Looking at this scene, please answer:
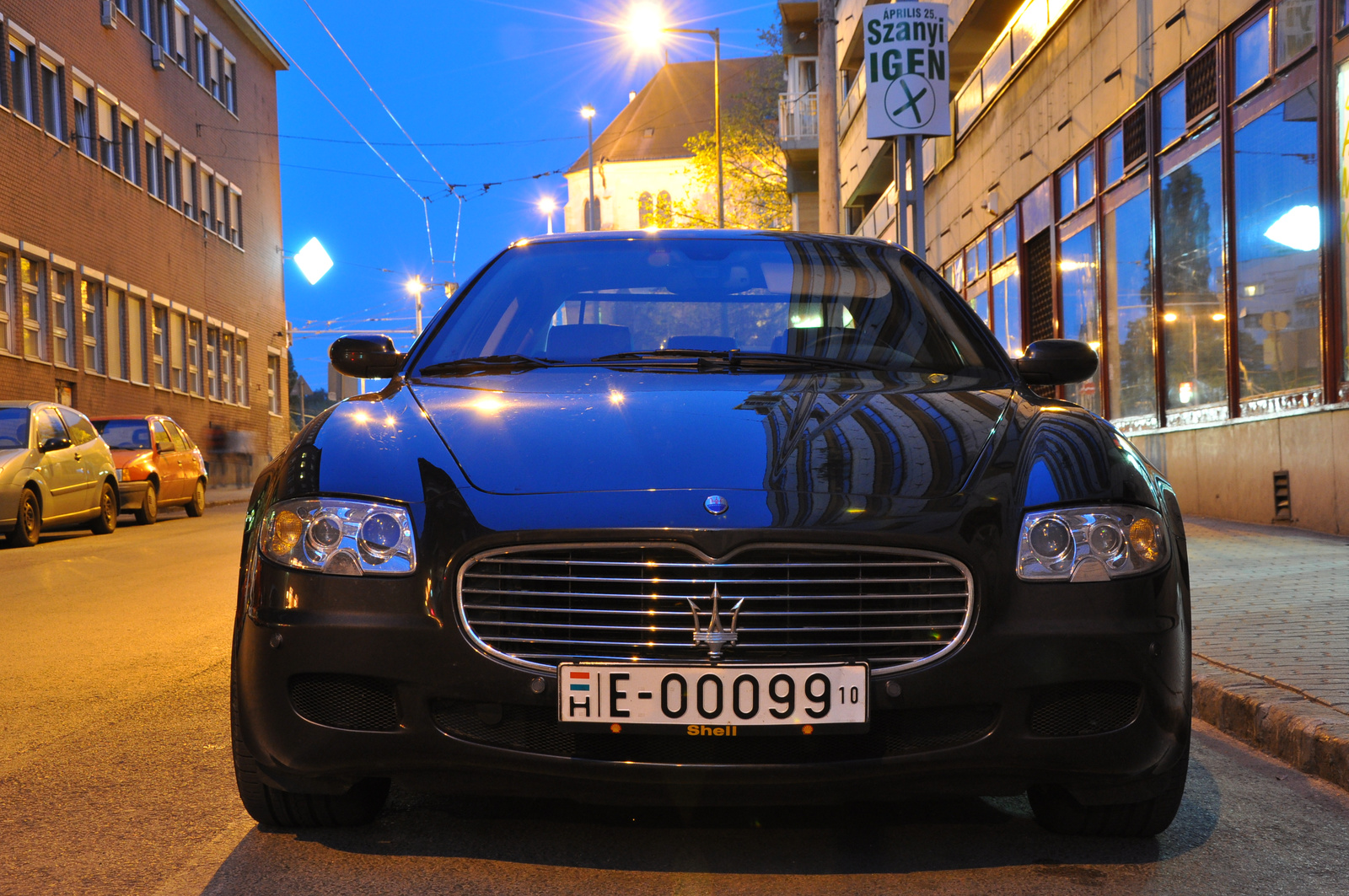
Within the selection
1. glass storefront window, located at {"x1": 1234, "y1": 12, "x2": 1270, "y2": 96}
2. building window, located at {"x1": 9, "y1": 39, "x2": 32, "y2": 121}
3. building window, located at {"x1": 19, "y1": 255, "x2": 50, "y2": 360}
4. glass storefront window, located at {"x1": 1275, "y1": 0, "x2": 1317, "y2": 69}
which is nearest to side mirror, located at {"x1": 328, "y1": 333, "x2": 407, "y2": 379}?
glass storefront window, located at {"x1": 1275, "y1": 0, "x2": 1317, "y2": 69}

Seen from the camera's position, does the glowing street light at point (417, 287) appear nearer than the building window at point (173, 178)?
No

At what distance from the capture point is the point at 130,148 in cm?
3291

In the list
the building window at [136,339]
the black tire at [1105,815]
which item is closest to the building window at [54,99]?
the building window at [136,339]

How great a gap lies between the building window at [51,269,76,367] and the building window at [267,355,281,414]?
54.6 feet

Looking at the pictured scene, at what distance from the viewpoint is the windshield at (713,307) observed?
168 inches

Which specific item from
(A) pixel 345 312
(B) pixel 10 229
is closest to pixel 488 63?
(A) pixel 345 312

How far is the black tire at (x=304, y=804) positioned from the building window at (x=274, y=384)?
44.2 m

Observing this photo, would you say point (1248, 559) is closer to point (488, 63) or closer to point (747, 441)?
point (747, 441)

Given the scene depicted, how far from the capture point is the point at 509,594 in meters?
3.05

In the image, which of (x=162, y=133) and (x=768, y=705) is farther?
(x=162, y=133)

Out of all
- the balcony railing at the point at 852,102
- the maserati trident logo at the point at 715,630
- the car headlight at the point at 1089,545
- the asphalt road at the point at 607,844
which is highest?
the balcony railing at the point at 852,102

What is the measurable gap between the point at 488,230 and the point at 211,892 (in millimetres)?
126118

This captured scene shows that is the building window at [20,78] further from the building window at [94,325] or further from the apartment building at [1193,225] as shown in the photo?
the apartment building at [1193,225]

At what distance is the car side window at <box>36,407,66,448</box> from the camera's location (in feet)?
52.4
